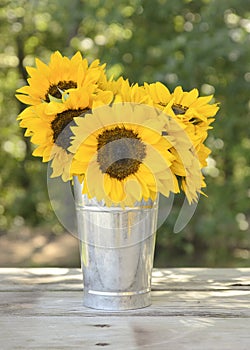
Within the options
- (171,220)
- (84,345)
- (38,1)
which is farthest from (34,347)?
(38,1)

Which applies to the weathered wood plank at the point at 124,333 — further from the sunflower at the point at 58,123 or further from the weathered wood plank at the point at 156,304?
the sunflower at the point at 58,123

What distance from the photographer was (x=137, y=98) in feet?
3.39

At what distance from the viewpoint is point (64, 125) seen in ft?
3.42

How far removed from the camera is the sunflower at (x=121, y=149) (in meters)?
1.01

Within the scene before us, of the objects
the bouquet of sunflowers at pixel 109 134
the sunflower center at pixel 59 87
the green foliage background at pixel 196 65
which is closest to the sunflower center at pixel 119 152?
the bouquet of sunflowers at pixel 109 134

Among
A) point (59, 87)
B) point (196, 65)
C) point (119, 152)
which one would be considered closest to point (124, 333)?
point (119, 152)

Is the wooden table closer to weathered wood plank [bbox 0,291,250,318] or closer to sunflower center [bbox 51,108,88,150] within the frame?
weathered wood plank [bbox 0,291,250,318]

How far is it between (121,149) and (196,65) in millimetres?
1796

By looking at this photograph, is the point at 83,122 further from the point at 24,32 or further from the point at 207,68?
the point at 24,32

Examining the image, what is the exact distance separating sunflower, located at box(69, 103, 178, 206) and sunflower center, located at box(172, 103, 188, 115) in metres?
0.05

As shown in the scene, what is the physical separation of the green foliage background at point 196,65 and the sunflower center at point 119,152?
1697mm

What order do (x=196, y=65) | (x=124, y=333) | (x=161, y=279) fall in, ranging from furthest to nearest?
(x=196, y=65) → (x=161, y=279) → (x=124, y=333)

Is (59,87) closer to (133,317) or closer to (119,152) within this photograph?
(119,152)

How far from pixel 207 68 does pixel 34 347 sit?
7.11 feet
